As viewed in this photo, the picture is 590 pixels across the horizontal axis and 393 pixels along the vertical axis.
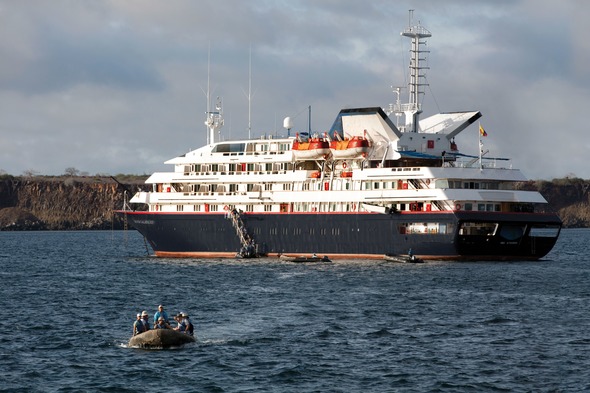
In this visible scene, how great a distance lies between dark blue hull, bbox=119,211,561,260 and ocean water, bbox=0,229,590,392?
8.59 ft

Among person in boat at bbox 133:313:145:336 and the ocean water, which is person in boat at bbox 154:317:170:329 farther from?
the ocean water

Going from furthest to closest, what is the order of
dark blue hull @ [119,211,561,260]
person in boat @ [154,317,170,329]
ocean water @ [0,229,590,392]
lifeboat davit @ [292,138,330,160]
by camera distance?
lifeboat davit @ [292,138,330,160]
dark blue hull @ [119,211,561,260]
person in boat @ [154,317,170,329]
ocean water @ [0,229,590,392]

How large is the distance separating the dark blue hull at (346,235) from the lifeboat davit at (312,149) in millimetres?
5964

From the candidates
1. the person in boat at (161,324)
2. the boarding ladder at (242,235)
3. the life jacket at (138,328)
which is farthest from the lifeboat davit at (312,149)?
the life jacket at (138,328)

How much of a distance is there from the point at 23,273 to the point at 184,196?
19734 millimetres

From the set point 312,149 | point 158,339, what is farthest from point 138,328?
point 312,149

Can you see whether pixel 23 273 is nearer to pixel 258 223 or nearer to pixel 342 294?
pixel 258 223

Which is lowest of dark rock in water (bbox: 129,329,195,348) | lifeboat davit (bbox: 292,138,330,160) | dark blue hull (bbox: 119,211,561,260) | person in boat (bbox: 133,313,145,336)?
dark rock in water (bbox: 129,329,195,348)

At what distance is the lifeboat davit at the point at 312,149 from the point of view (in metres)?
102

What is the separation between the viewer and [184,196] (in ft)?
356

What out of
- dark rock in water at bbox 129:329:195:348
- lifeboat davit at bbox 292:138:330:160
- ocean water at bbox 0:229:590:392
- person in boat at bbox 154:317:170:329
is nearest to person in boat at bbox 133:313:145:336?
person in boat at bbox 154:317:170:329

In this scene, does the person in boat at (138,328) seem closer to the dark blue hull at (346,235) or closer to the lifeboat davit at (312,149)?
the dark blue hull at (346,235)

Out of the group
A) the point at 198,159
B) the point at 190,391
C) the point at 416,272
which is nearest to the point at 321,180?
the point at 198,159

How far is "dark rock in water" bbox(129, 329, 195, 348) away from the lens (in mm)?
49000
